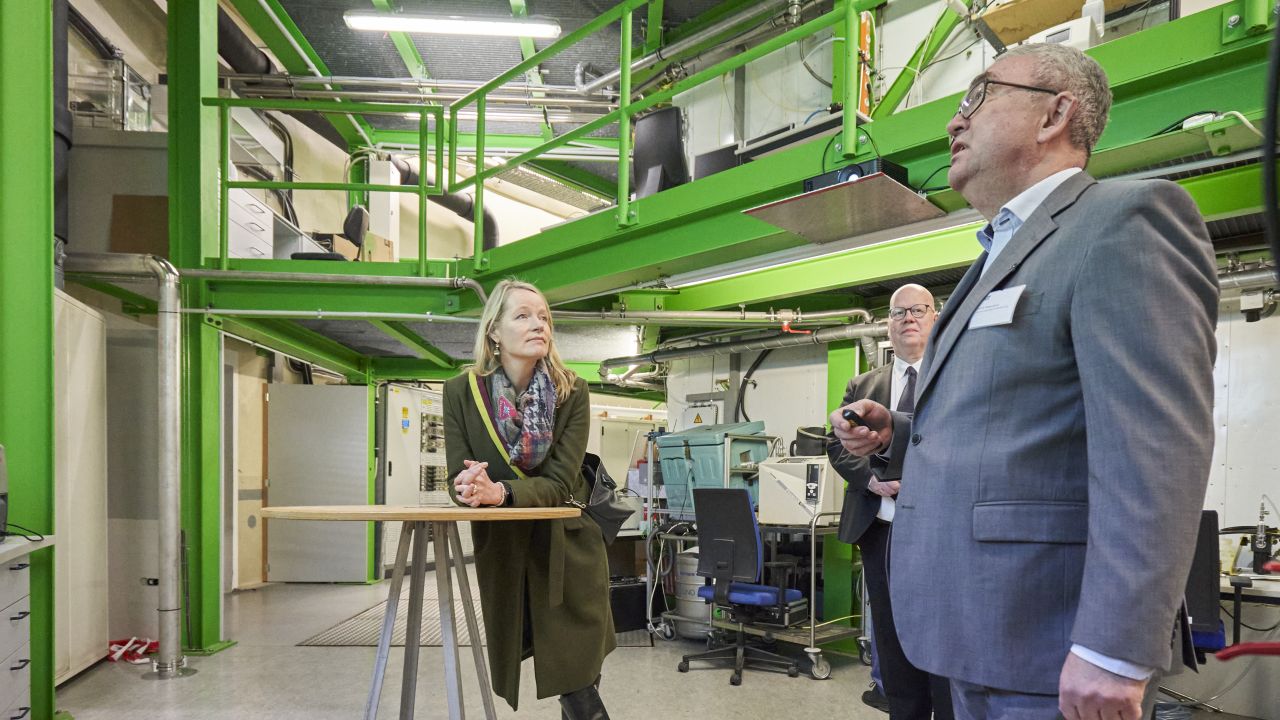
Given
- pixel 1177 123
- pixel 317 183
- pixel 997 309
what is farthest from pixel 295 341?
pixel 997 309

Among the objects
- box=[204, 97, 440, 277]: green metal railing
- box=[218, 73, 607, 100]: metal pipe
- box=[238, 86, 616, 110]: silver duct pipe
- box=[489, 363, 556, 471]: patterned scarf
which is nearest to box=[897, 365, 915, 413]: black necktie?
box=[489, 363, 556, 471]: patterned scarf

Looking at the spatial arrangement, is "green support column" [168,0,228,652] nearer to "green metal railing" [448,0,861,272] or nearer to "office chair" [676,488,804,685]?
"green metal railing" [448,0,861,272]

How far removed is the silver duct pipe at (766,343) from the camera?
5.57 metres

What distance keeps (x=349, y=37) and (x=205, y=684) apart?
245 inches

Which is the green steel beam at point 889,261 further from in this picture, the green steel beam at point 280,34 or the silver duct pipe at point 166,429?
the green steel beam at point 280,34

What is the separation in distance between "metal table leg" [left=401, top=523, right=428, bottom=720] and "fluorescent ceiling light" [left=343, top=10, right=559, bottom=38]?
213 inches

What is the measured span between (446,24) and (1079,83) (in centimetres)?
661

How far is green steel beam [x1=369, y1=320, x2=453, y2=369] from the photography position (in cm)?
621

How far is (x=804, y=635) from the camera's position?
493cm

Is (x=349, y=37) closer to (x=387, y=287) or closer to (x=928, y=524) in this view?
(x=387, y=287)

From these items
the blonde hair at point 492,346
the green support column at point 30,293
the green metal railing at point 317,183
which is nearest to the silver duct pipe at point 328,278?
the green metal railing at point 317,183

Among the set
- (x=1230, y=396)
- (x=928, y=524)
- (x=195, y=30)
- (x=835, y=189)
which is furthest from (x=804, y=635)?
(x=195, y=30)

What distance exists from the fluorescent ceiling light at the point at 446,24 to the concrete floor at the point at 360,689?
5112 millimetres

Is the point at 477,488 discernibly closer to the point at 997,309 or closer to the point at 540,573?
the point at 540,573
